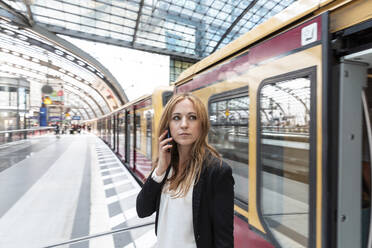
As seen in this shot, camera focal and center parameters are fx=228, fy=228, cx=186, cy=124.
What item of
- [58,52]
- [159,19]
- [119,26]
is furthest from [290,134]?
[58,52]

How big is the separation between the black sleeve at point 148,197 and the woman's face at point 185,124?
275 mm

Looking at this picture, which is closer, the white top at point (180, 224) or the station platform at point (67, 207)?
the white top at point (180, 224)

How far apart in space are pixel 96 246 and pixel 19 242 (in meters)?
1.14

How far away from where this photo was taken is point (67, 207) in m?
4.60

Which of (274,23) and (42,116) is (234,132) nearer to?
(274,23)

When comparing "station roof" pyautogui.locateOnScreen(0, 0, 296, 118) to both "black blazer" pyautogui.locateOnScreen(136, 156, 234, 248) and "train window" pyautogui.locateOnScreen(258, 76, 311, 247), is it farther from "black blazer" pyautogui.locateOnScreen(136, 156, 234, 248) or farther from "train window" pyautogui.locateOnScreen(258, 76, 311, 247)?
"black blazer" pyautogui.locateOnScreen(136, 156, 234, 248)

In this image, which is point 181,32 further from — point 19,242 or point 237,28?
point 19,242

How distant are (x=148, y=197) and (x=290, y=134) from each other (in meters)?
1.08

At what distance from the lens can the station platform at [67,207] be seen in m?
3.38

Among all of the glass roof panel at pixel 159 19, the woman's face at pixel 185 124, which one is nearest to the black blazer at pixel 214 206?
the woman's face at pixel 185 124

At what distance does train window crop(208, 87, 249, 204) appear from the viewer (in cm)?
209

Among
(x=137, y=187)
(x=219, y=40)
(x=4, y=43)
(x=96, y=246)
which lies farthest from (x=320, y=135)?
(x=4, y=43)

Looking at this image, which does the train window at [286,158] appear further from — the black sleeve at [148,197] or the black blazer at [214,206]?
the black sleeve at [148,197]

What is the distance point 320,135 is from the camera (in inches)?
50.7
